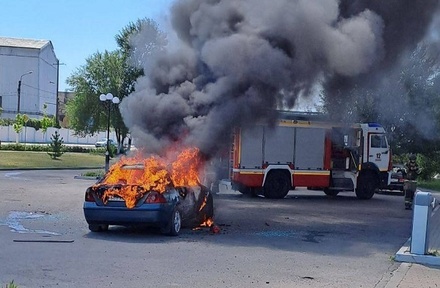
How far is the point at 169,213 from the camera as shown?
11.4 meters

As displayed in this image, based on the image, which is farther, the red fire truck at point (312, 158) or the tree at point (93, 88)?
the tree at point (93, 88)

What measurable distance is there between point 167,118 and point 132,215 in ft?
8.64

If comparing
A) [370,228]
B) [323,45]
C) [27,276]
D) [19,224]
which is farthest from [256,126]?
[27,276]

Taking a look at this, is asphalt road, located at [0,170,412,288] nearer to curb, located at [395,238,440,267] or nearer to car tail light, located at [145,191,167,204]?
curb, located at [395,238,440,267]

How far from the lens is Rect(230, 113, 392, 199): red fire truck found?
20.2 metres

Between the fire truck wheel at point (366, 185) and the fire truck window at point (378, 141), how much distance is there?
98 centimetres

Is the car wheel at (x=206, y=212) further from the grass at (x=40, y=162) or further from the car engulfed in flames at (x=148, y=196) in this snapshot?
the grass at (x=40, y=162)

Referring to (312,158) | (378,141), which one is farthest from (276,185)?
(378,141)

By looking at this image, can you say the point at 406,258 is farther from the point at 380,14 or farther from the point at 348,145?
the point at 348,145

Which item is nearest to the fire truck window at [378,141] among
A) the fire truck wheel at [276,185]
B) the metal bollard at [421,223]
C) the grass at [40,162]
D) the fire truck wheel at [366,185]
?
the fire truck wheel at [366,185]

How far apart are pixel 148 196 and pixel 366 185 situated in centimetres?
1266

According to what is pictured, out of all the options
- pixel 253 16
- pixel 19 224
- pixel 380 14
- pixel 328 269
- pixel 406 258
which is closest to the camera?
pixel 328 269

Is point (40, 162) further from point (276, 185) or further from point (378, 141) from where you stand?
point (378, 141)

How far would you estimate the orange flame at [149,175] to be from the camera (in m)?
11.3
